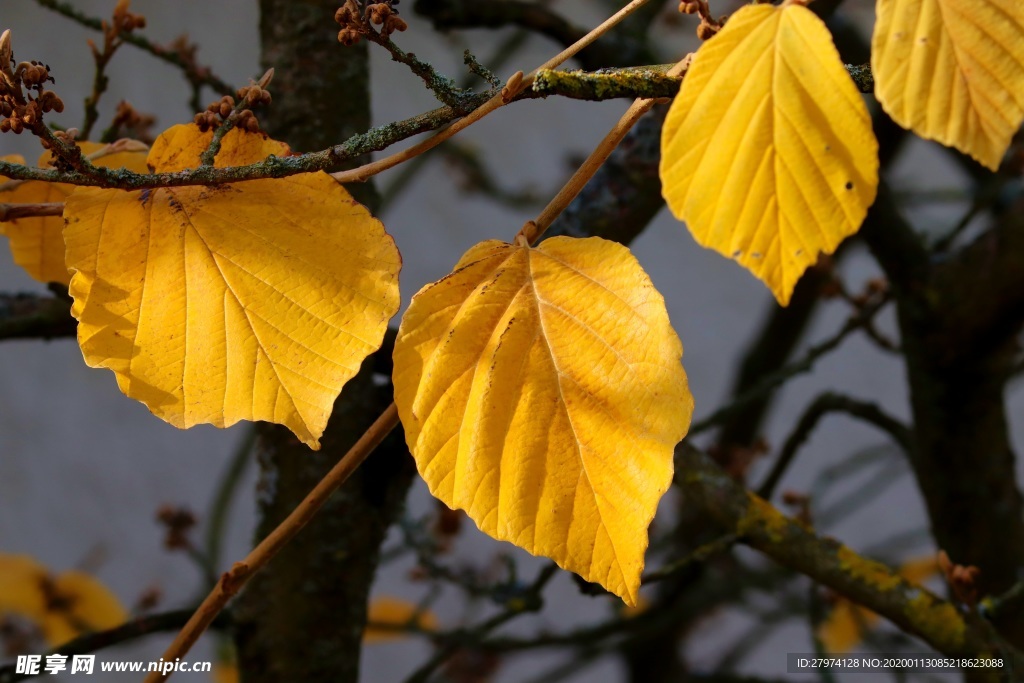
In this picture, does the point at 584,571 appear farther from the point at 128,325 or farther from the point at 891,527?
the point at 891,527

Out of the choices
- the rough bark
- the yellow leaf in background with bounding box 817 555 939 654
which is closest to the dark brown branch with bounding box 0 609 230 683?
the rough bark

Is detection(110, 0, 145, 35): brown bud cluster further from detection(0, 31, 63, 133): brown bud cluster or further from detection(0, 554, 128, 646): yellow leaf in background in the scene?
detection(0, 554, 128, 646): yellow leaf in background

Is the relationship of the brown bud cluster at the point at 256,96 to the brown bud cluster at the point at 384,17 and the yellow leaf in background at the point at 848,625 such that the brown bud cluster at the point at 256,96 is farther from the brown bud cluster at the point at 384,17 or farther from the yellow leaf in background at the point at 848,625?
the yellow leaf in background at the point at 848,625

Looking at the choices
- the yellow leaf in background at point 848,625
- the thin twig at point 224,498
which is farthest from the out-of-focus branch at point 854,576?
the thin twig at point 224,498

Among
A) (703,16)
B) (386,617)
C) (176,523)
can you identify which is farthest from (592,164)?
(386,617)

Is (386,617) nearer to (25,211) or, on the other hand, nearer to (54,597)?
(54,597)

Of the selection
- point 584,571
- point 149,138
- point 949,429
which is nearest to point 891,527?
point 949,429
